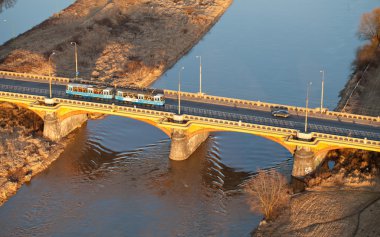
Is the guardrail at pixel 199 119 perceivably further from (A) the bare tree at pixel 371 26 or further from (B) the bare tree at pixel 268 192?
(A) the bare tree at pixel 371 26

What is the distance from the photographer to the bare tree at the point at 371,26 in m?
124

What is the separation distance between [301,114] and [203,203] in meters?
17.3

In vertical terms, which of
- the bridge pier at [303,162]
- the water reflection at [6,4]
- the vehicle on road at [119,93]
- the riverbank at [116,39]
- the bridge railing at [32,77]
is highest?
the water reflection at [6,4]

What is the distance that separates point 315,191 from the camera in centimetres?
6950

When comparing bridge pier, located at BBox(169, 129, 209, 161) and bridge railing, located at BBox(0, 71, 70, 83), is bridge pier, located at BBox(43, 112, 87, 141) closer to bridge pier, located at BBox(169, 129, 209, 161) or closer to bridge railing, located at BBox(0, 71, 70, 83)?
bridge railing, located at BBox(0, 71, 70, 83)

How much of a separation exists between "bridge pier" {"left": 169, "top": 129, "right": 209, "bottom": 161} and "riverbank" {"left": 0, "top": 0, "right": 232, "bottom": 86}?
93.7ft

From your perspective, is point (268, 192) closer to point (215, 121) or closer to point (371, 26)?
point (215, 121)

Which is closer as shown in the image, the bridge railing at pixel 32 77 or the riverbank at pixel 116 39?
the bridge railing at pixel 32 77

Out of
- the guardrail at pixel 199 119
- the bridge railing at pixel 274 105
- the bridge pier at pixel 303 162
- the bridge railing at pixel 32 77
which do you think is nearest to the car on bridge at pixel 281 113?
the bridge railing at pixel 274 105

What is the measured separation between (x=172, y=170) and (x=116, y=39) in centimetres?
5703

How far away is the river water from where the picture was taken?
65.4 metres

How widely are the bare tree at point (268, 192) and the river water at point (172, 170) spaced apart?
46.8 inches

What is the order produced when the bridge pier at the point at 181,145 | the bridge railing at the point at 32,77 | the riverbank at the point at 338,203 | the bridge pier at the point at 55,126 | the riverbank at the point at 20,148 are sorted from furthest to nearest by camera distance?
the bridge railing at the point at 32,77 < the bridge pier at the point at 55,126 < the bridge pier at the point at 181,145 < the riverbank at the point at 20,148 < the riverbank at the point at 338,203

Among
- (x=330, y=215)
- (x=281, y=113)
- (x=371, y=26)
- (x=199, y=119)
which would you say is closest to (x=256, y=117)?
(x=281, y=113)
